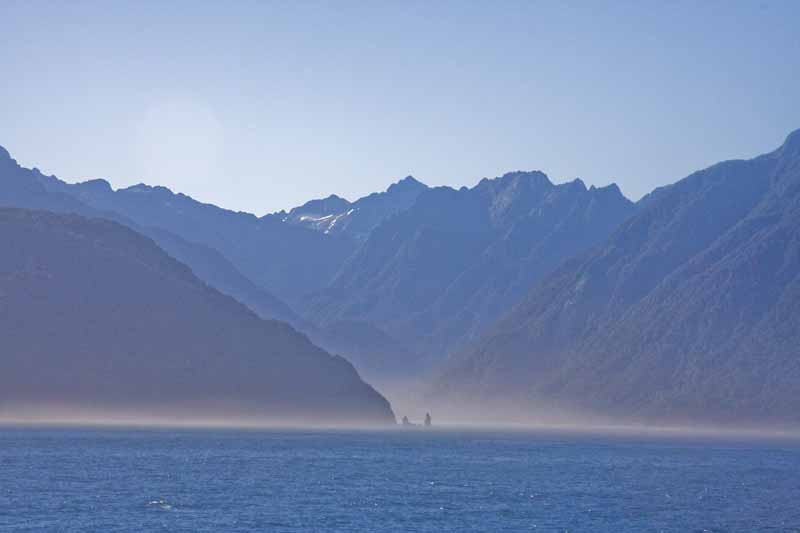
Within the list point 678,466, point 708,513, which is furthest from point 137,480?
point 678,466

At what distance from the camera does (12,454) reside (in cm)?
17100

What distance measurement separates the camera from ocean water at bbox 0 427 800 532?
367 feet

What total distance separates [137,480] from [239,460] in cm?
3591

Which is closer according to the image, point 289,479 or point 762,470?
point 289,479

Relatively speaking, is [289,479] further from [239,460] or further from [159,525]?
[159,525]

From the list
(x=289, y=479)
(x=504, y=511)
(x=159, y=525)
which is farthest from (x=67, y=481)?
(x=504, y=511)

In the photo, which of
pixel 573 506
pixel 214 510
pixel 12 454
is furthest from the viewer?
pixel 12 454

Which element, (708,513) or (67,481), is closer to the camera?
(708,513)

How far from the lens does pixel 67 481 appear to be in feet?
452

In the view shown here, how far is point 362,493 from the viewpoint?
13775 cm

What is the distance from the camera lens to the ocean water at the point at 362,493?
367ft

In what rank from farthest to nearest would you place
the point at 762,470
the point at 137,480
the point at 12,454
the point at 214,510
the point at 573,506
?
the point at 762,470
the point at 12,454
the point at 137,480
the point at 573,506
the point at 214,510

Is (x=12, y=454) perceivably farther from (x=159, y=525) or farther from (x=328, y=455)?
(x=159, y=525)

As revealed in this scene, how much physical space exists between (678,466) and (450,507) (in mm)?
76599
